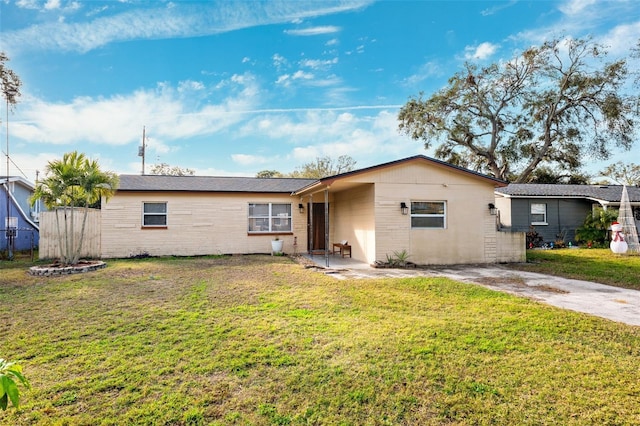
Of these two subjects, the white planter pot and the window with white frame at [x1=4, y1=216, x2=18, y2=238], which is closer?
the window with white frame at [x1=4, y1=216, x2=18, y2=238]

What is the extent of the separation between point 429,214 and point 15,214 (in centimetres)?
1772

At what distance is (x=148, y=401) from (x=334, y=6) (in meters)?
12.7

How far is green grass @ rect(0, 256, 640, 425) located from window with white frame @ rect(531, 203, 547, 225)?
47.3ft

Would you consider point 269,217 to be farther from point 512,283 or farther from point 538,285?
point 538,285

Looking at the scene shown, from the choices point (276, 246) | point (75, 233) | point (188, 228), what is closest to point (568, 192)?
point (276, 246)

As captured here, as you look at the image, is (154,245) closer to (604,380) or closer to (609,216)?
(604,380)

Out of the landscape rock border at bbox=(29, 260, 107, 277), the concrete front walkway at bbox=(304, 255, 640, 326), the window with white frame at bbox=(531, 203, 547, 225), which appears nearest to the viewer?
the concrete front walkway at bbox=(304, 255, 640, 326)

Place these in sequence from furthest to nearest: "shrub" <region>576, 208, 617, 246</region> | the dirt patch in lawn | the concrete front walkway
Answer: "shrub" <region>576, 208, 617, 246</region>, the dirt patch in lawn, the concrete front walkway

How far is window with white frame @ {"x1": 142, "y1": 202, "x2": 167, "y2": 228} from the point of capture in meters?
13.3

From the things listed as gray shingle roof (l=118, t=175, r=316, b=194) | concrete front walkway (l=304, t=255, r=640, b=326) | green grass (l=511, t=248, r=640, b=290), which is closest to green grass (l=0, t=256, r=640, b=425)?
concrete front walkway (l=304, t=255, r=640, b=326)

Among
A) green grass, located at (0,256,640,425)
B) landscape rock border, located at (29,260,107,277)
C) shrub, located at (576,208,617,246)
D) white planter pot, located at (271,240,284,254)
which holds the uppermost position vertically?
shrub, located at (576,208,617,246)

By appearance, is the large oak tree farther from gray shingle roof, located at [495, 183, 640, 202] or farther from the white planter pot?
the white planter pot

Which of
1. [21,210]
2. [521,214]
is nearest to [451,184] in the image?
[521,214]

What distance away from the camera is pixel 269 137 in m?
24.7
